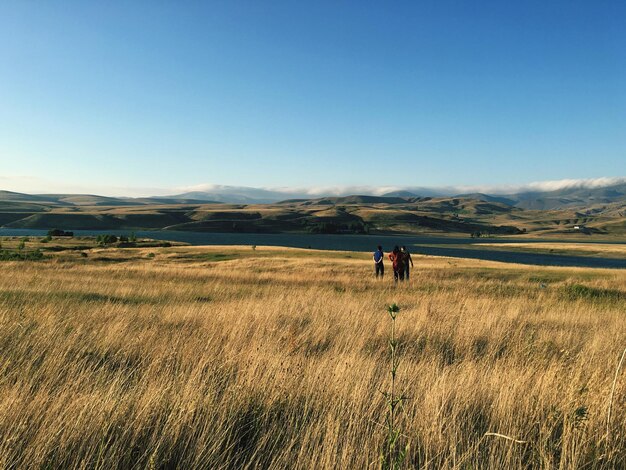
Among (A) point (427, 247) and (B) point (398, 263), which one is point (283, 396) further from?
(A) point (427, 247)

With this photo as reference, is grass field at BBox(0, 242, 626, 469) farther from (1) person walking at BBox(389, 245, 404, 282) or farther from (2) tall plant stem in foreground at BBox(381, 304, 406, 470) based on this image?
(1) person walking at BBox(389, 245, 404, 282)

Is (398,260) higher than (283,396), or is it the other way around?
(283,396)

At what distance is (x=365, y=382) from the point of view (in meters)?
4.68

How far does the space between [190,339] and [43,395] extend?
274 cm

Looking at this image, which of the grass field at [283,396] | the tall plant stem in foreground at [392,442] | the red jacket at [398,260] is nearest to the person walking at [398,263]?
the red jacket at [398,260]

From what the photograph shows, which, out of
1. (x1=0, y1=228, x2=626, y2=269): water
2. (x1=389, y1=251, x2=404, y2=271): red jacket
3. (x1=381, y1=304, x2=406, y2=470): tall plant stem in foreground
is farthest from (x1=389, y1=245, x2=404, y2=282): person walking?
(x1=0, y1=228, x2=626, y2=269): water

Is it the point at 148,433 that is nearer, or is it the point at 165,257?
the point at 148,433

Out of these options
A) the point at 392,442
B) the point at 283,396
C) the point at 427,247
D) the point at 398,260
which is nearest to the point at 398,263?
the point at 398,260

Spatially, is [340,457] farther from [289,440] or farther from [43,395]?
[43,395]

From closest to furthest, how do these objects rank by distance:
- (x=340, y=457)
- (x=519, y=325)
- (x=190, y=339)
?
(x=340, y=457), (x=190, y=339), (x=519, y=325)

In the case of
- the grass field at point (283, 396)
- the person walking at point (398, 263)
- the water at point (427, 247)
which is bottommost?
the water at point (427, 247)

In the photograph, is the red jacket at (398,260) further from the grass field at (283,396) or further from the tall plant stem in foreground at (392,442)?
the tall plant stem in foreground at (392,442)

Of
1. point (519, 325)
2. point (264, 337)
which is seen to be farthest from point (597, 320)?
point (264, 337)

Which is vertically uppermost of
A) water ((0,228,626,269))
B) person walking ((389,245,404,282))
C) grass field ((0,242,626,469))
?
grass field ((0,242,626,469))
